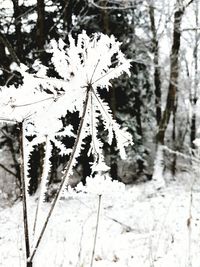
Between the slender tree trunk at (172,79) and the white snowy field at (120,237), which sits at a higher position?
the slender tree trunk at (172,79)

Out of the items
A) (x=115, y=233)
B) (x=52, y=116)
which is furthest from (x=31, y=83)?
(x=115, y=233)

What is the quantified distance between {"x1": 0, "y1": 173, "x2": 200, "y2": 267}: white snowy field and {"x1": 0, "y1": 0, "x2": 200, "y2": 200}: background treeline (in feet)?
6.36

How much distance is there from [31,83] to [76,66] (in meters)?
0.16

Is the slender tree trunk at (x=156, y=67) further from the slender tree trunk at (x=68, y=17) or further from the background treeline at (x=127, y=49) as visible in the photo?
the slender tree trunk at (x=68, y=17)

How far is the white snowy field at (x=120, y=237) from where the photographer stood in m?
4.46

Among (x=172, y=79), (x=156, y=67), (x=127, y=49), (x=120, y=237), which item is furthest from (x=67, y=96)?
(x=156, y=67)

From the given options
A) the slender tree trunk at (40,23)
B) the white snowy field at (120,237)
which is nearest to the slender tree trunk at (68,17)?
the slender tree trunk at (40,23)

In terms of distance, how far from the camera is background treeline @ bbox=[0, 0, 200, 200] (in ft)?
39.4

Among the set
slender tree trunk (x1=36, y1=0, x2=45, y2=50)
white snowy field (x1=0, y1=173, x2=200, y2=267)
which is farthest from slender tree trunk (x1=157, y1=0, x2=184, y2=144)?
slender tree trunk (x1=36, y1=0, x2=45, y2=50)

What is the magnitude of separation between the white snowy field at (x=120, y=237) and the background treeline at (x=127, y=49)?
1.94 metres

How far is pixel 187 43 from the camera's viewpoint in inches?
814

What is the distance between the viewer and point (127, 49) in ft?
49.9

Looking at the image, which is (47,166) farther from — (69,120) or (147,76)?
(147,76)

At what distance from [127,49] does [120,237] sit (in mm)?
10161
